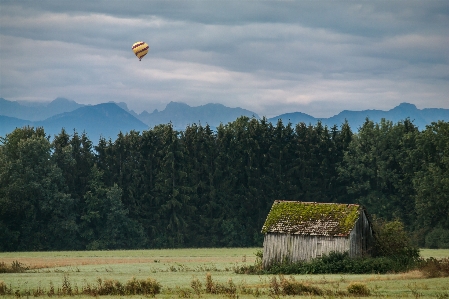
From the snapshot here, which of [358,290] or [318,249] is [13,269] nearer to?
[318,249]

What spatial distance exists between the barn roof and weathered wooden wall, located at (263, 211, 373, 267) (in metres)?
0.40

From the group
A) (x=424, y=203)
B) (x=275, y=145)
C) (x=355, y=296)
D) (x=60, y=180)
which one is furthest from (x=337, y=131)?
(x=355, y=296)

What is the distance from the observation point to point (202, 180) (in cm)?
11644

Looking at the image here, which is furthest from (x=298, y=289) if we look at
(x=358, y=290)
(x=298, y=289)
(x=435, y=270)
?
(x=435, y=270)

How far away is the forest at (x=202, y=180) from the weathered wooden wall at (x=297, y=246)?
48.3 metres

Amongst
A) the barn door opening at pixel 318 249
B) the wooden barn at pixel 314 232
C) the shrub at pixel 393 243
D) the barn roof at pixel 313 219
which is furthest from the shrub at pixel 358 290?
the shrub at pixel 393 243

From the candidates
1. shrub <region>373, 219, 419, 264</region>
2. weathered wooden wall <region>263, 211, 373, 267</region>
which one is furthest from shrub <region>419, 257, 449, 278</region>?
weathered wooden wall <region>263, 211, 373, 267</region>

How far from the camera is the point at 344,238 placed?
57312 millimetres

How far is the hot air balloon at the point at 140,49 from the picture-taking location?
105500mm

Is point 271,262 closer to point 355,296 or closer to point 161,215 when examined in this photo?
point 355,296

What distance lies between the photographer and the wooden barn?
57.8m

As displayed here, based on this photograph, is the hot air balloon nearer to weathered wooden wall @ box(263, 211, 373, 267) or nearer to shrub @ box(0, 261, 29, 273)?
shrub @ box(0, 261, 29, 273)

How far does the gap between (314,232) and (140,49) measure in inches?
2143

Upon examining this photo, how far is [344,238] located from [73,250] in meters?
56.3
